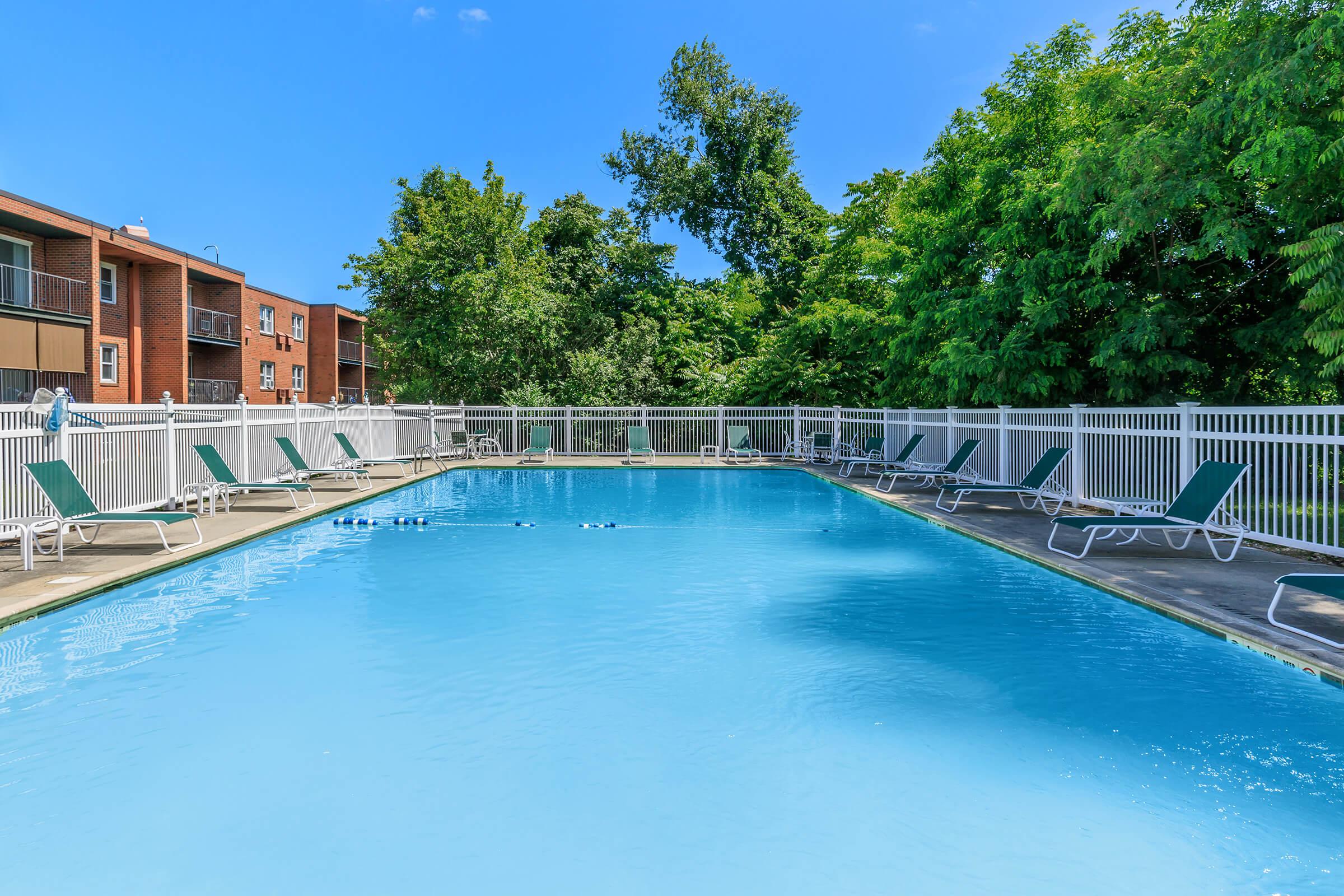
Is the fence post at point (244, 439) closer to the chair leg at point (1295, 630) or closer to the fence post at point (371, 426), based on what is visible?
the fence post at point (371, 426)

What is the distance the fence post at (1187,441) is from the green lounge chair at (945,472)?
393cm

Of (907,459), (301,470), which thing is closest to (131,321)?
(301,470)

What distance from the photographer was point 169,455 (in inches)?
412

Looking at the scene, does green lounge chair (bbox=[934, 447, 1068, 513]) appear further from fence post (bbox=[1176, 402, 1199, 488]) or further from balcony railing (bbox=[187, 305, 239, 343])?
balcony railing (bbox=[187, 305, 239, 343])

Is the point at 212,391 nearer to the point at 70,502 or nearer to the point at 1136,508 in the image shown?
the point at 70,502

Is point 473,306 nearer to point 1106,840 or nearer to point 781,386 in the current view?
point 781,386

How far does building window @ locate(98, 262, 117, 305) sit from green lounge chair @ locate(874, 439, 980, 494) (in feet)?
79.2

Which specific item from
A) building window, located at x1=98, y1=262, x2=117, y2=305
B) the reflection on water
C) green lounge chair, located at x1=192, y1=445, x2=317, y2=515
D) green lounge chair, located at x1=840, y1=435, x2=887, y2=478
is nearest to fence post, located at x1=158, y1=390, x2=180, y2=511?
green lounge chair, located at x1=192, y1=445, x2=317, y2=515

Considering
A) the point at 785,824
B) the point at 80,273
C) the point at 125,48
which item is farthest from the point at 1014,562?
the point at 125,48

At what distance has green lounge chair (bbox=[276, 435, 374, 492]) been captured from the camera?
12.9 m

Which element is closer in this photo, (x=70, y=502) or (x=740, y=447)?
(x=70, y=502)

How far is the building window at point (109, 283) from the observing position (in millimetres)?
25453

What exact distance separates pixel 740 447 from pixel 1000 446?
9088 millimetres

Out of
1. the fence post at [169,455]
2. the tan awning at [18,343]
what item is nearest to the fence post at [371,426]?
the fence post at [169,455]
